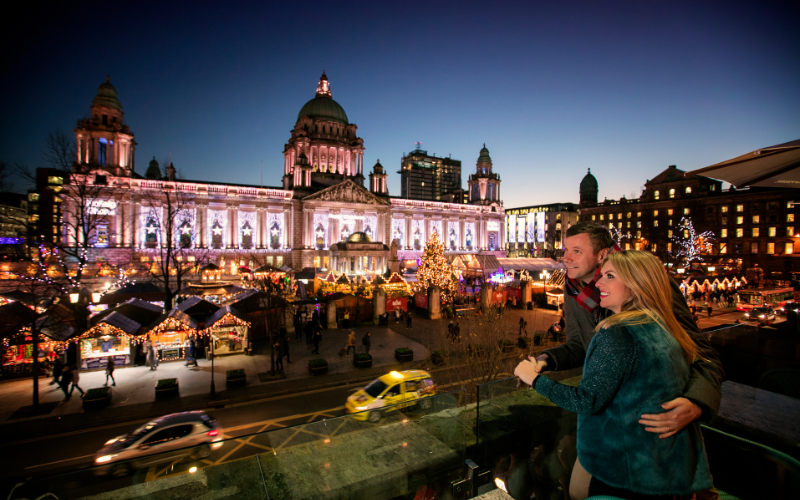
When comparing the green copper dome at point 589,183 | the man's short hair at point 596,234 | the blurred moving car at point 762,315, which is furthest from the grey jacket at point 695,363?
the green copper dome at point 589,183

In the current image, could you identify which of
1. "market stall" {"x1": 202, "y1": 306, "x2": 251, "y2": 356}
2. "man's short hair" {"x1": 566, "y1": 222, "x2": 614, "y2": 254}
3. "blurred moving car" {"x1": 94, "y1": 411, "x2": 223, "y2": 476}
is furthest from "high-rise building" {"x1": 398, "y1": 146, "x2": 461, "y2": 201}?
"man's short hair" {"x1": 566, "y1": 222, "x2": 614, "y2": 254}

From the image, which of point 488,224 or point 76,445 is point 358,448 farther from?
point 488,224

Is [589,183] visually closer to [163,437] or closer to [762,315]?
[762,315]

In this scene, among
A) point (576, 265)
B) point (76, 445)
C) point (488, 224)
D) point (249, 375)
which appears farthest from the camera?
point (488, 224)

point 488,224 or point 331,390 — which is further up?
point 488,224

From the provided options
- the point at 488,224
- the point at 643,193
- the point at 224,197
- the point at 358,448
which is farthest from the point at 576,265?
the point at 643,193

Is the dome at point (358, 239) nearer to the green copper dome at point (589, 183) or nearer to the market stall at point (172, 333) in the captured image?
the market stall at point (172, 333)

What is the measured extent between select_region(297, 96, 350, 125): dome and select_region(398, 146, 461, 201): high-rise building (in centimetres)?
7103

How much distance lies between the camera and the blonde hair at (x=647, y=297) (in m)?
2.01

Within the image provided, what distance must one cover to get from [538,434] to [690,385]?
2.23 meters

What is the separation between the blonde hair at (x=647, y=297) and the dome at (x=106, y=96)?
68.8m

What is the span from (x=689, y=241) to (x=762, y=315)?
4831 centimetres

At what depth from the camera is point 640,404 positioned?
1973 millimetres

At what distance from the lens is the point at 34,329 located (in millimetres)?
13820
